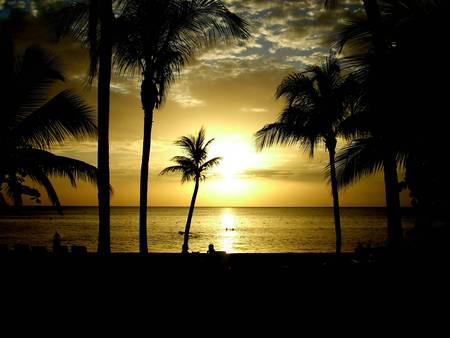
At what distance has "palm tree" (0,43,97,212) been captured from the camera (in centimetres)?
715

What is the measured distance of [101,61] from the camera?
7.34 meters

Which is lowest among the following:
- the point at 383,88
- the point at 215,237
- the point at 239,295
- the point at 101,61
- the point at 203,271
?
the point at 215,237

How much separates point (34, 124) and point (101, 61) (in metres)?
1.93

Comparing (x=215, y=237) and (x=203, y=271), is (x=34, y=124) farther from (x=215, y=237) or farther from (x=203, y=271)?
(x=215, y=237)

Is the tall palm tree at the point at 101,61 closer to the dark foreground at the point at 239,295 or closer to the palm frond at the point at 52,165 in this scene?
the palm frond at the point at 52,165

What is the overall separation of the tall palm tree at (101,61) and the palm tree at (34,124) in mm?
585

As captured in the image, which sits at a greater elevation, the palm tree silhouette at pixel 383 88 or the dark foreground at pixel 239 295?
the palm tree silhouette at pixel 383 88

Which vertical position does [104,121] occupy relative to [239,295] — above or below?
above

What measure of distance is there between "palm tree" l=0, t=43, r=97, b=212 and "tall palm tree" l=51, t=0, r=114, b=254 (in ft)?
1.92

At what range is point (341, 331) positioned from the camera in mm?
4043

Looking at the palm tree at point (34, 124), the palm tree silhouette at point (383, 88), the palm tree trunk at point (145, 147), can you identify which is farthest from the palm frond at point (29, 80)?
the palm tree silhouette at point (383, 88)

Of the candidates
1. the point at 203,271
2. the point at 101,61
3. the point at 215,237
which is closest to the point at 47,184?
the point at 101,61

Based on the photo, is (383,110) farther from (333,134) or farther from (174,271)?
(333,134)

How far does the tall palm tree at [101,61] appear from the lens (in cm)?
694
